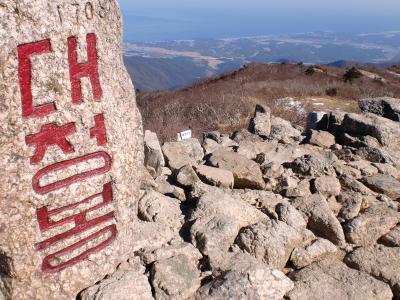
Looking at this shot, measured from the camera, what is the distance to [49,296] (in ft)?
10.6

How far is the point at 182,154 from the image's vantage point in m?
5.73

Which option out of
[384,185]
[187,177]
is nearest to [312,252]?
[187,177]

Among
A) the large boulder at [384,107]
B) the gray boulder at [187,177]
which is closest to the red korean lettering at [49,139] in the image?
the gray boulder at [187,177]

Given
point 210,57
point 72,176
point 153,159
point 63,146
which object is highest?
point 63,146

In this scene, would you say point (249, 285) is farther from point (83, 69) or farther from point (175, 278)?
point (83, 69)

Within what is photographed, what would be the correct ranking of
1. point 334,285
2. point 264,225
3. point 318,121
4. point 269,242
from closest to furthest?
point 334,285 → point 269,242 → point 264,225 → point 318,121

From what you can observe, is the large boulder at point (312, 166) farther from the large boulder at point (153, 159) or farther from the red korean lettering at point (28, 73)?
the red korean lettering at point (28, 73)

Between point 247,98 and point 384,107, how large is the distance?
898 cm

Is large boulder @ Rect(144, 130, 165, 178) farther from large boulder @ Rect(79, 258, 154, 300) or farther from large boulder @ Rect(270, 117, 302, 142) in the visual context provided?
large boulder @ Rect(270, 117, 302, 142)

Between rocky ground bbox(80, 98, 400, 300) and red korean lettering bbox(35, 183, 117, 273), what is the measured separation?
0.25 m

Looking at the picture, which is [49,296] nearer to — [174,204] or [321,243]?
[174,204]

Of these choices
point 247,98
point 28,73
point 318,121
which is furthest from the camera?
point 247,98

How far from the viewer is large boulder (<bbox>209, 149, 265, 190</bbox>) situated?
5168 millimetres

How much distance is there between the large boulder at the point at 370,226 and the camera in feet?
14.5
